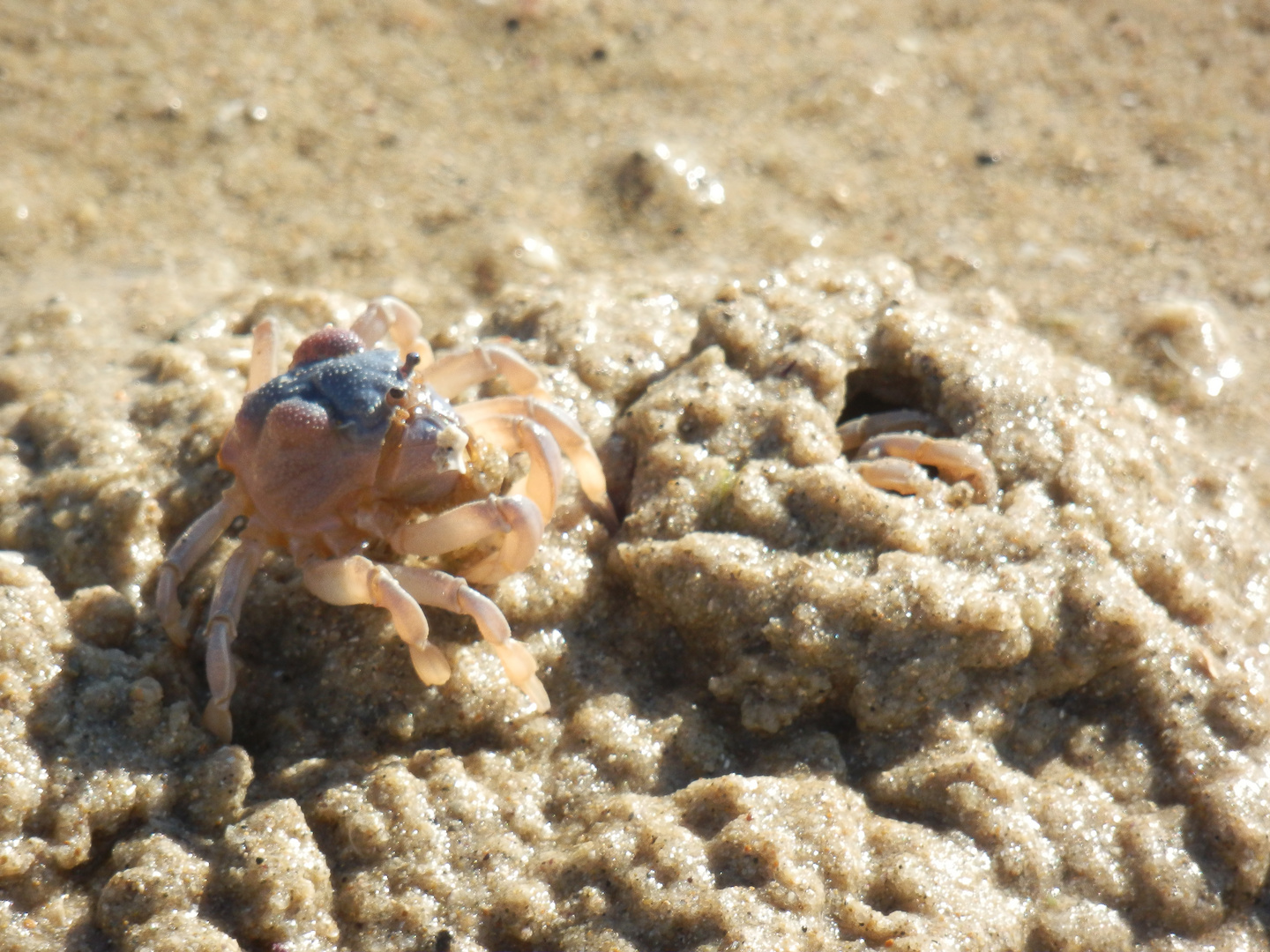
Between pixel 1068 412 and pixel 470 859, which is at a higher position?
pixel 1068 412

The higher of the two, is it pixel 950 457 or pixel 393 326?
pixel 950 457

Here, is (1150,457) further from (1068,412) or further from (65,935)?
(65,935)

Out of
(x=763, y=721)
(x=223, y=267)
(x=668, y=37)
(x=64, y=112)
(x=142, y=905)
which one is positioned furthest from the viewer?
(x=668, y=37)

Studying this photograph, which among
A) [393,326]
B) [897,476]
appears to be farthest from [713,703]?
[393,326]

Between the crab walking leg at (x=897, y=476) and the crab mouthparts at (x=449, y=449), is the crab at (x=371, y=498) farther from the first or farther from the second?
the crab walking leg at (x=897, y=476)

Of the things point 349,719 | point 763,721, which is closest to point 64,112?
point 349,719

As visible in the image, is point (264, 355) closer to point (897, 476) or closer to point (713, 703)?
point (713, 703)
